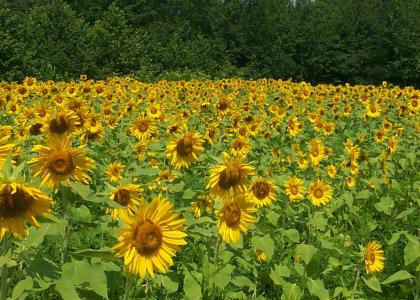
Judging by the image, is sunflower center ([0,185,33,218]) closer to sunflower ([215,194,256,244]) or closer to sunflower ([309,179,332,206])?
sunflower ([215,194,256,244])

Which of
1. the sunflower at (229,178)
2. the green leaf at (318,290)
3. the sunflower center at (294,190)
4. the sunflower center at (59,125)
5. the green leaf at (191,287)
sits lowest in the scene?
the green leaf at (318,290)

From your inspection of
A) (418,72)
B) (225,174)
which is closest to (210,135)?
(225,174)

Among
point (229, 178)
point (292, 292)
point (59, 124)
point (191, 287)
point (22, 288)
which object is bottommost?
point (292, 292)

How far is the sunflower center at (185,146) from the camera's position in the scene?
352cm

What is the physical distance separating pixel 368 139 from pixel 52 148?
24.0 feet

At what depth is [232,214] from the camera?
269 centimetres

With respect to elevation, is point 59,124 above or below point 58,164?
above

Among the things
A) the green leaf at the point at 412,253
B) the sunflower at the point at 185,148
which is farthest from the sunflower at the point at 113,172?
the green leaf at the point at 412,253

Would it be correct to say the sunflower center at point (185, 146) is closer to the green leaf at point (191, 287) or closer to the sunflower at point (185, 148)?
the sunflower at point (185, 148)

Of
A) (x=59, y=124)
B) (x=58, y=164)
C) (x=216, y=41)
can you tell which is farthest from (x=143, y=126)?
(x=216, y=41)

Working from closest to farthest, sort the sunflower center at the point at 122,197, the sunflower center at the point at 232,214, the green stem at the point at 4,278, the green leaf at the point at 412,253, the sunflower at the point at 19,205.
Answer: the sunflower at the point at 19,205, the green stem at the point at 4,278, the sunflower center at the point at 232,214, the sunflower center at the point at 122,197, the green leaf at the point at 412,253

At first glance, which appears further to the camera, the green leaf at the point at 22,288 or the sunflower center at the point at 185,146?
the sunflower center at the point at 185,146

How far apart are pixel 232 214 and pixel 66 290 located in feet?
3.34

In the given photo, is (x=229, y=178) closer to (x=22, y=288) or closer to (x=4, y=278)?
(x=22, y=288)
